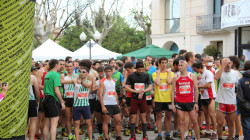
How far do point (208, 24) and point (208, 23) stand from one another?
8 centimetres

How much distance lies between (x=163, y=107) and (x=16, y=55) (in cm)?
520

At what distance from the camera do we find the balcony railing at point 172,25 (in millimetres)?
31878

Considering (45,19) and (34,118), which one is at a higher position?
(45,19)

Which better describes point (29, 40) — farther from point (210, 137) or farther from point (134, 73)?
point (210, 137)

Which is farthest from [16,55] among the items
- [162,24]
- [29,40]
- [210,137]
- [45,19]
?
[162,24]

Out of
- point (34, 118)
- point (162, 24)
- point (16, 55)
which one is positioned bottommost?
point (34, 118)

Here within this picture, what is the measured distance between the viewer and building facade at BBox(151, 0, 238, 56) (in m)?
27.5

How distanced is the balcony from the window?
2.84m

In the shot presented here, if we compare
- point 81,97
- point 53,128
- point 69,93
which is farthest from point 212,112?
point 53,128

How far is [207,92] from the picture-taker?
9148 mm

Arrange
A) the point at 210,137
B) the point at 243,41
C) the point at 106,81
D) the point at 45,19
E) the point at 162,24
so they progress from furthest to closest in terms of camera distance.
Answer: the point at 162,24 → the point at 45,19 → the point at 243,41 → the point at 210,137 → the point at 106,81

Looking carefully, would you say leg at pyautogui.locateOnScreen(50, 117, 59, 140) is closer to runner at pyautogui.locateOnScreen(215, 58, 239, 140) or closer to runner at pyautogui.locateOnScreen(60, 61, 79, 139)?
runner at pyautogui.locateOnScreen(60, 61, 79, 139)

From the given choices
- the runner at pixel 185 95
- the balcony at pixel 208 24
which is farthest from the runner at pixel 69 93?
the balcony at pixel 208 24

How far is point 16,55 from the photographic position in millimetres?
4410
